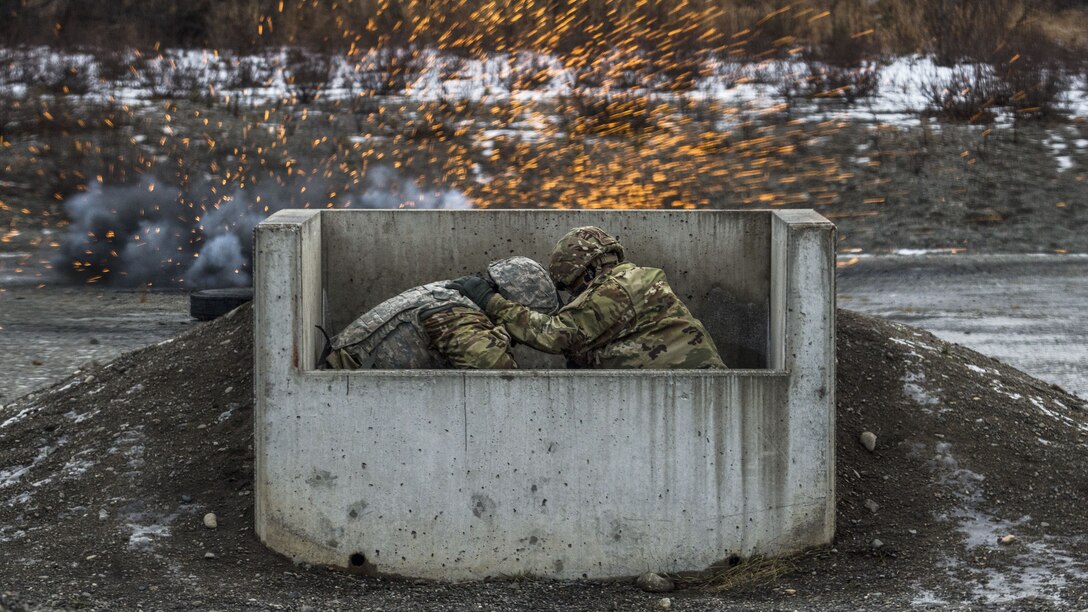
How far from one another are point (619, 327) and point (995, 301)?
6676 millimetres

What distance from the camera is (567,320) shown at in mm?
5629

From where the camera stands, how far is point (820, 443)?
5.06 m

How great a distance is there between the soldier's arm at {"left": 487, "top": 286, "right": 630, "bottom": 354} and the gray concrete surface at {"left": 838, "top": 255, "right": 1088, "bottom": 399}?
3855 mm

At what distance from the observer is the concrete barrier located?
4.98 metres

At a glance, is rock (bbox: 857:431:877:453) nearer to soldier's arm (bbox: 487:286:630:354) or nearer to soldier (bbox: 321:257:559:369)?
soldier's arm (bbox: 487:286:630:354)

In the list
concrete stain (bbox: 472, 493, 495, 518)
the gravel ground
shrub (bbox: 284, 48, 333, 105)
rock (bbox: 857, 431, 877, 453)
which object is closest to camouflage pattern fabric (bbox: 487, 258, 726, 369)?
concrete stain (bbox: 472, 493, 495, 518)

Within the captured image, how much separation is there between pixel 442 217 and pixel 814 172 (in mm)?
10268

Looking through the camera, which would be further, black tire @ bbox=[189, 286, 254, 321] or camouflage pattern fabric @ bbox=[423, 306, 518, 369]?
black tire @ bbox=[189, 286, 254, 321]

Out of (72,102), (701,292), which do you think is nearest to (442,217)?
(701,292)

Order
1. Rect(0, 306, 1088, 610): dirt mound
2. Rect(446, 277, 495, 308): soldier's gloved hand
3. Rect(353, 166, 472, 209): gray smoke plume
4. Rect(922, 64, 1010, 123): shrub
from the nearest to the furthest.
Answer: Rect(0, 306, 1088, 610): dirt mound < Rect(446, 277, 495, 308): soldier's gloved hand < Rect(353, 166, 472, 209): gray smoke plume < Rect(922, 64, 1010, 123): shrub

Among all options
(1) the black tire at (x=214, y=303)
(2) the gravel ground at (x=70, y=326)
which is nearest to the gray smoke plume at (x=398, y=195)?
(2) the gravel ground at (x=70, y=326)

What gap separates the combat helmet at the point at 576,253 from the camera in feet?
19.2

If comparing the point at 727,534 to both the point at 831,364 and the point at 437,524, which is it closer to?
the point at 831,364

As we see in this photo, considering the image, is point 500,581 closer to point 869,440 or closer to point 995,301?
point 869,440
